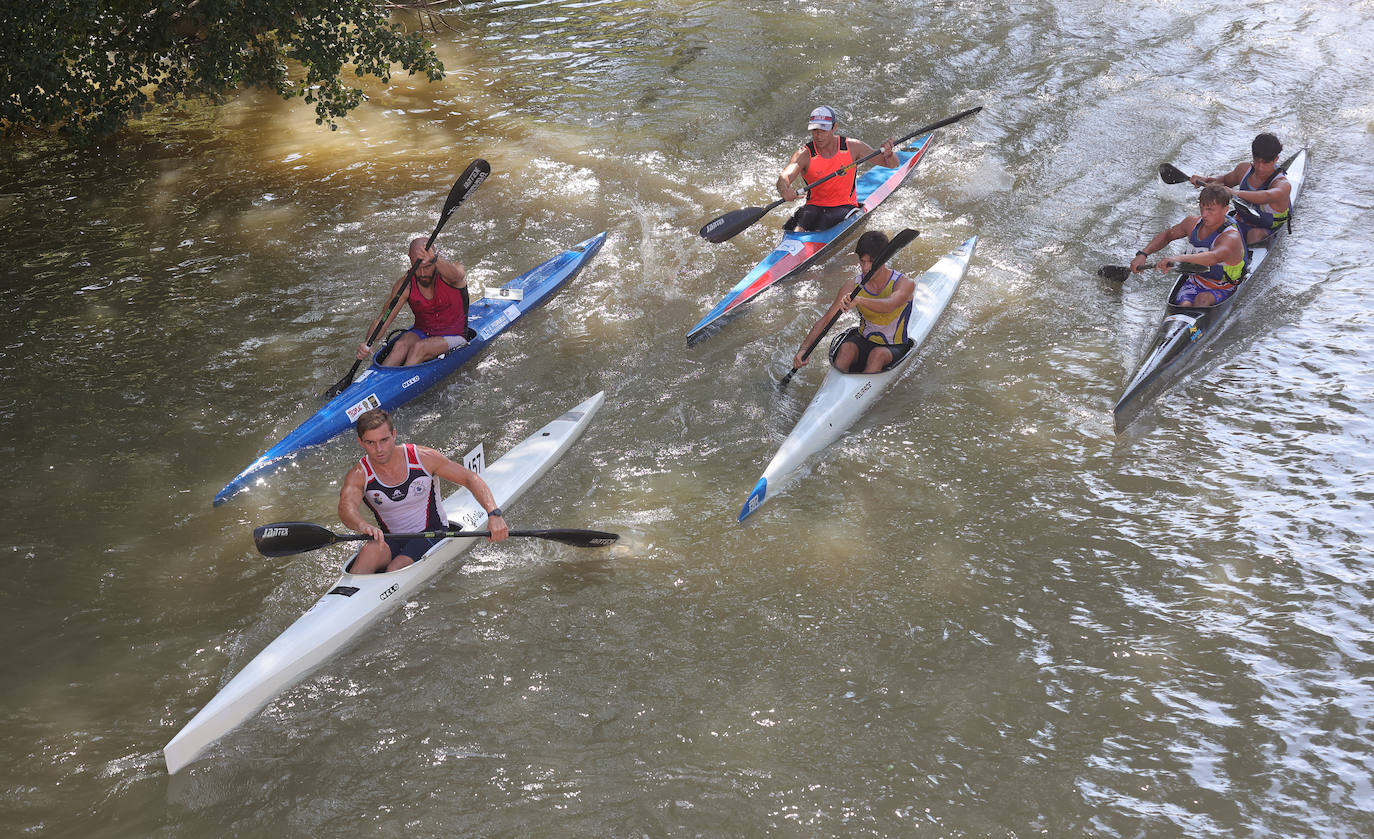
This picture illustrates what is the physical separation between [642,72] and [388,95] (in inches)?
131

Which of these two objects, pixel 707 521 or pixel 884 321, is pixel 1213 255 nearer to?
pixel 884 321

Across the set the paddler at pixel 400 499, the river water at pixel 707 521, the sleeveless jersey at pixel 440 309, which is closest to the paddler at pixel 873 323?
the river water at pixel 707 521

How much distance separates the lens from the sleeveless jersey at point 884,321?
6.49m

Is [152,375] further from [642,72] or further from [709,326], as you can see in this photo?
[642,72]

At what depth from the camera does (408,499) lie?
4.96 metres

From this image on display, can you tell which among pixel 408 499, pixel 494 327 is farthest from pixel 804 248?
pixel 408 499

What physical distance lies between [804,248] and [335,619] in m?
4.94

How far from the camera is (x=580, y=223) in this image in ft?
30.2

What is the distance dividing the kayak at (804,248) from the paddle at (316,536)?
2.50 m

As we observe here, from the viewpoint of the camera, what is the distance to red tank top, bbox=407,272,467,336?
22.6 ft

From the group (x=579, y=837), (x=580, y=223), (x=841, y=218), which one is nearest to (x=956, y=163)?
(x=841, y=218)

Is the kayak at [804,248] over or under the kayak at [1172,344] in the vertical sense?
over

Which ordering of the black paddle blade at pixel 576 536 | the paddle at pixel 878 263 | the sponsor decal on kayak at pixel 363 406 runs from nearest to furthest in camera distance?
the black paddle blade at pixel 576 536 < the paddle at pixel 878 263 < the sponsor decal on kayak at pixel 363 406

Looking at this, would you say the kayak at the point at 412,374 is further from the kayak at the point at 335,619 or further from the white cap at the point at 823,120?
the white cap at the point at 823,120
